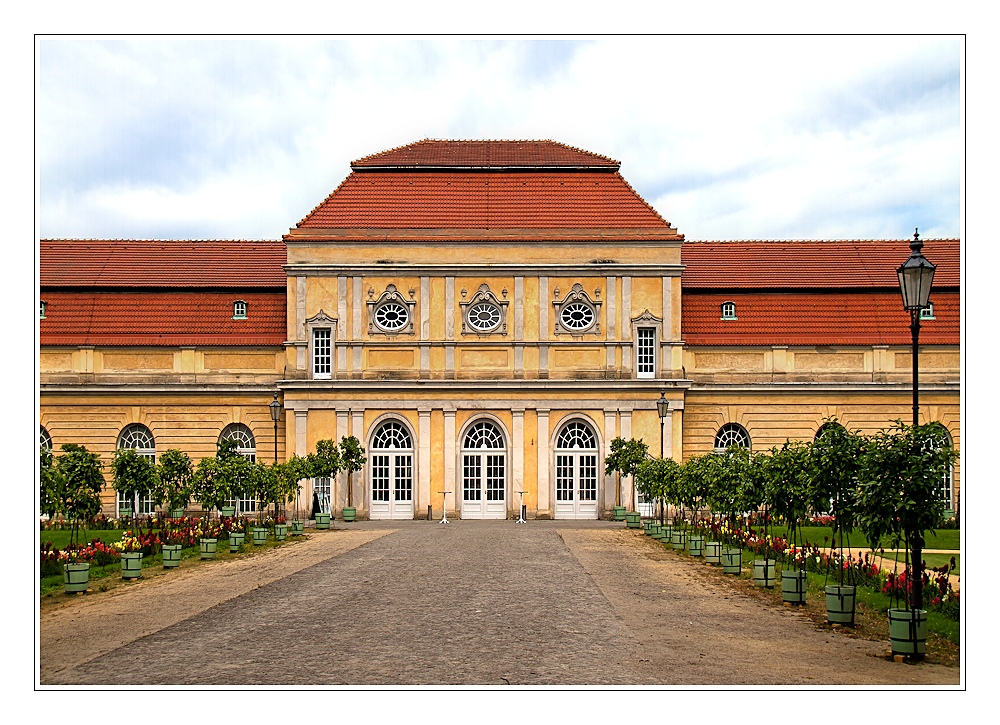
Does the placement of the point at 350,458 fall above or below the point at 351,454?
below

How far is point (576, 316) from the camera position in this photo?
3950 cm

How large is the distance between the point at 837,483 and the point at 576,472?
23118 millimetres

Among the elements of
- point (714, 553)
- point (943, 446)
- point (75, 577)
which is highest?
point (943, 446)

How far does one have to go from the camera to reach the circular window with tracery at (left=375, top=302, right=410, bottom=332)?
3950 cm

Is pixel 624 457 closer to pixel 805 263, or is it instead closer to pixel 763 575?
pixel 805 263

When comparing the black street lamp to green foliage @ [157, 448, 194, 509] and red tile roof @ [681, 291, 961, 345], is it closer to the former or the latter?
green foliage @ [157, 448, 194, 509]

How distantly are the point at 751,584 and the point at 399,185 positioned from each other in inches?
995

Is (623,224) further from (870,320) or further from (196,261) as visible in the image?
(196,261)

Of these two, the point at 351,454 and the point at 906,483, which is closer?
the point at 906,483

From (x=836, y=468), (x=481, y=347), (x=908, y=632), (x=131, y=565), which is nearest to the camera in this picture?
(x=908, y=632)

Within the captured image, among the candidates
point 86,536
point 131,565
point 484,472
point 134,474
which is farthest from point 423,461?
point 131,565

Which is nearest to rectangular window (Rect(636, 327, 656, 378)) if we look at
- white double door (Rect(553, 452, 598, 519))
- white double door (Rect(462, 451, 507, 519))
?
white double door (Rect(553, 452, 598, 519))

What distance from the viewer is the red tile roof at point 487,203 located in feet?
130

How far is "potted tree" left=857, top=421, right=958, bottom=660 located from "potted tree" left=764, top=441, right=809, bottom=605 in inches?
153
